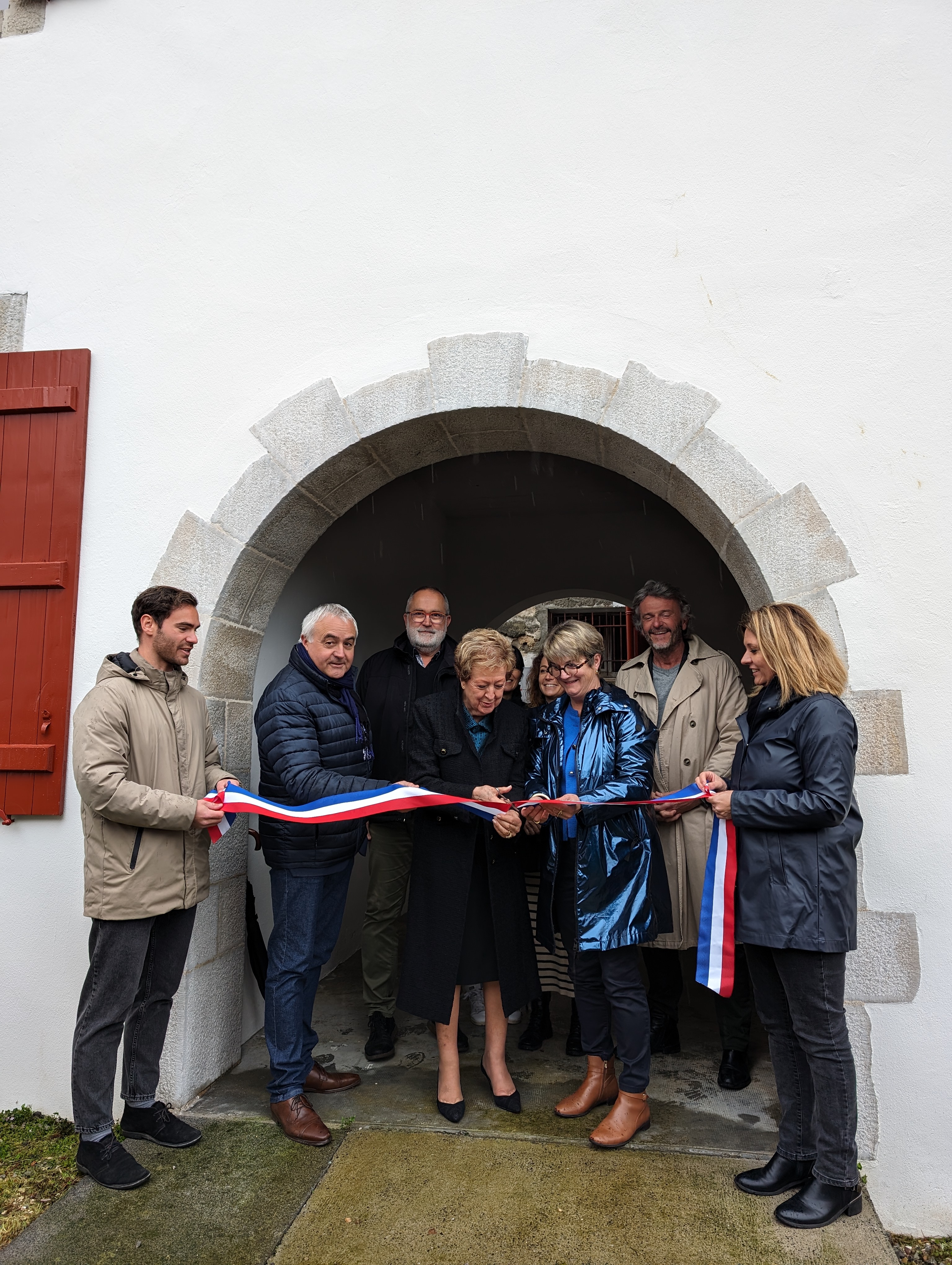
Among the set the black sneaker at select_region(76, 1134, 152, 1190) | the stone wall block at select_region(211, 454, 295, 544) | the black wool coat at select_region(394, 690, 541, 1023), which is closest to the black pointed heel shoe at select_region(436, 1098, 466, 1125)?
the black wool coat at select_region(394, 690, 541, 1023)

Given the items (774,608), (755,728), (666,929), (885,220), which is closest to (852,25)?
(885,220)

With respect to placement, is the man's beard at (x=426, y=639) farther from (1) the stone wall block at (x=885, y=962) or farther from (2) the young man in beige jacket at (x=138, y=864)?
(1) the stone wall block at (x=885, y=962)

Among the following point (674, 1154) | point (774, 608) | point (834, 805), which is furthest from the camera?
point (674, 1154)

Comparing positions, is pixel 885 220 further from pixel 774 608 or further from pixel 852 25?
pixel 774 608

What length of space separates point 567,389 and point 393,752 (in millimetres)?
1701

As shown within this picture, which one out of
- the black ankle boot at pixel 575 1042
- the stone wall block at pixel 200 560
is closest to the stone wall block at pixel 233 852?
the stone wall block at pixel 200 560

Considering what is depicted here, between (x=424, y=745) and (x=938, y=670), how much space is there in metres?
1.73

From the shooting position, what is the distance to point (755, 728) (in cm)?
255

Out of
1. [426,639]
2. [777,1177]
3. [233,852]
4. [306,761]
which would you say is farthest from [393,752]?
[777,1177]

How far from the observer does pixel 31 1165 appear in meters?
2.91

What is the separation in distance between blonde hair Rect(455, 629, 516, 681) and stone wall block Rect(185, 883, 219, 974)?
133 centimetres

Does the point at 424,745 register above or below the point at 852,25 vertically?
below

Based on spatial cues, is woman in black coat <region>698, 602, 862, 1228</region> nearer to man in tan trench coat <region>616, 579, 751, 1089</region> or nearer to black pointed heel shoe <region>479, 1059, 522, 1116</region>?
man in tan trench coat <region>616, 579, 751, 1089</region>

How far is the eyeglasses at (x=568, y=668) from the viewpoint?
286 cm
